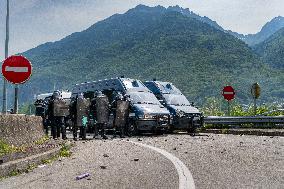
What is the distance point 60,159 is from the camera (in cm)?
980

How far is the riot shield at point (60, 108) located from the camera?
16656mm

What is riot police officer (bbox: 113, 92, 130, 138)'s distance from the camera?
1922 centimetres

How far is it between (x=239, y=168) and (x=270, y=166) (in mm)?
587

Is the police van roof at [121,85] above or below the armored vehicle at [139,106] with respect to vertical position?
above

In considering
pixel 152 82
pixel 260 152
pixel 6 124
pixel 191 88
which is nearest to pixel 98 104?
pixel 152 82

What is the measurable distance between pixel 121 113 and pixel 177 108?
3.62 meters

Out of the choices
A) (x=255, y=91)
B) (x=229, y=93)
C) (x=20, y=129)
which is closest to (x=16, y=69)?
(x=20, y=129)

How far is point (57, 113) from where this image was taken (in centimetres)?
1681

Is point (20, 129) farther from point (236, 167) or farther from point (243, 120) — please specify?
point (243, 120)

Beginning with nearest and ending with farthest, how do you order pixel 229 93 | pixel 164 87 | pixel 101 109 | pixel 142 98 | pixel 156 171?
pixel 156 171
pixel 101 109
pixel 142 98
pixel 164 87
pixel 229 93

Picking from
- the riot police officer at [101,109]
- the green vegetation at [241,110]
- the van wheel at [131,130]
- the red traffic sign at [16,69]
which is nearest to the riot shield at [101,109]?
the riot police officer at [101,109]

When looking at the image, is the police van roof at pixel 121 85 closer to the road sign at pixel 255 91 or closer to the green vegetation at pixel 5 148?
the road sign at pixel 255 91

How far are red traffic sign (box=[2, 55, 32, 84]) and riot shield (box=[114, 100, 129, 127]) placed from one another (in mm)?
9329

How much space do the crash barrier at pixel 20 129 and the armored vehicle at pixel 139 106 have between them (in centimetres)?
866
